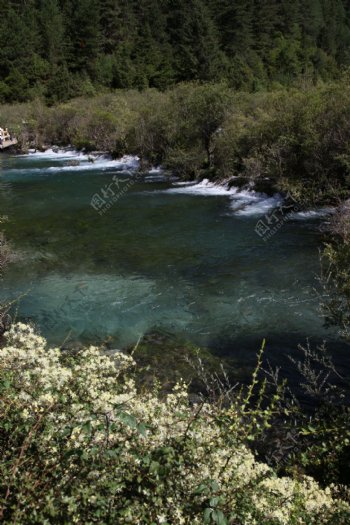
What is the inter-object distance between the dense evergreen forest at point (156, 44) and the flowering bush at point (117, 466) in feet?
246

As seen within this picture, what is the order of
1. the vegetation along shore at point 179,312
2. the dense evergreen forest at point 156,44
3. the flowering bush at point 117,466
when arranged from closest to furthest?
1. the flowering bush at point 117,466
2. the vegetation along shore at point 179,312
3. the dense evergreen forest at point 156,44

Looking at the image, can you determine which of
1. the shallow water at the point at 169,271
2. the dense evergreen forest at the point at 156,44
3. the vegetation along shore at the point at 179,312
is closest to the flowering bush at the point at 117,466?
A: the vegetation along shore at the point at 179,312

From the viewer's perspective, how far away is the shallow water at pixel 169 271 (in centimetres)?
1298

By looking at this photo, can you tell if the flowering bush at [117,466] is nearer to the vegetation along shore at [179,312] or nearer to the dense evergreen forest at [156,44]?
the vegetation along shore at [179,312]

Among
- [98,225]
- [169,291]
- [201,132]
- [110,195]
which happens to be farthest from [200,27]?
[169,291]

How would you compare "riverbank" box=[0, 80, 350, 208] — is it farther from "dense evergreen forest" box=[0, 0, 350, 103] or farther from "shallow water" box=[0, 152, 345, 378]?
"dense evergreen forest" box=[0, 0, 350, 103]

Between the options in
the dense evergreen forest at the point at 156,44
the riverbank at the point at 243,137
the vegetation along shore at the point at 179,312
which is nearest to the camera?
the vegetation along shore at the point at 179,312

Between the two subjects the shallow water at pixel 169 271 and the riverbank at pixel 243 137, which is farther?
the riverbank at pixel 243 137

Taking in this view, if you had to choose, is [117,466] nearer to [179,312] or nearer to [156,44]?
[179,312]

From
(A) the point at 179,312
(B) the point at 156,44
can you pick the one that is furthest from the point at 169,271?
(B) the point at 156,44

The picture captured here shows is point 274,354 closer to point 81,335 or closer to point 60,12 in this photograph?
point 81,335

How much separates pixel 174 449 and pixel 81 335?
9157mm

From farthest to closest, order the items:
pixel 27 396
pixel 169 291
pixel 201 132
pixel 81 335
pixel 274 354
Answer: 1. pixel 201 132
2. pixel 169 291
3. pixel 81 335
4. pixel 274 354
5. pixel 27 396

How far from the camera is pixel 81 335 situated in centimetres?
1271
